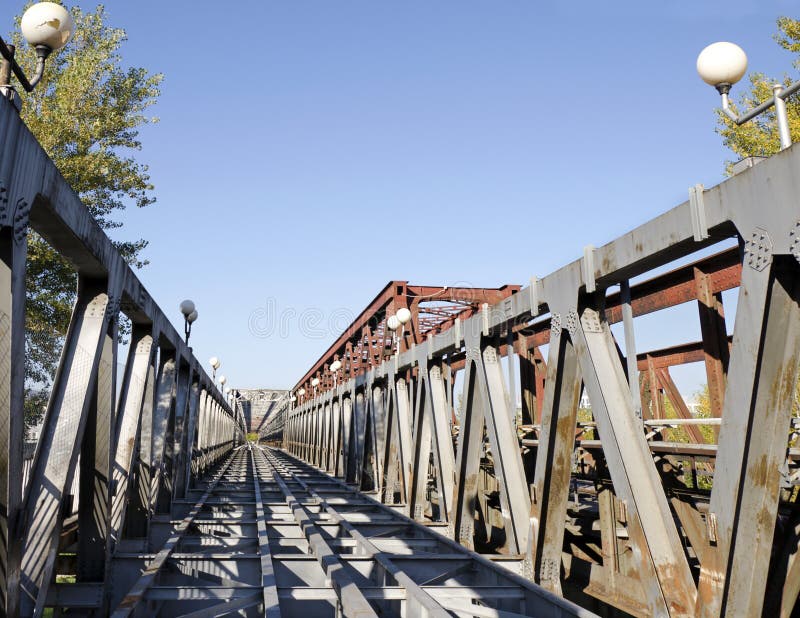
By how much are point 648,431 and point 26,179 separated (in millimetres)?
7812

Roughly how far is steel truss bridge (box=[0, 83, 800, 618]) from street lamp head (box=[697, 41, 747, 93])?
1172 millimetres

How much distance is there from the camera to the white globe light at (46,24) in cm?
528

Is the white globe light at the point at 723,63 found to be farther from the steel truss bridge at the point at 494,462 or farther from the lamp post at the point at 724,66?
the steel truss bridge at the point at 494,462

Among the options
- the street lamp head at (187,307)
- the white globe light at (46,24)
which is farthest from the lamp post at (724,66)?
the street lamp head at (187,307)

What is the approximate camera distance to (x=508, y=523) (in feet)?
26.7

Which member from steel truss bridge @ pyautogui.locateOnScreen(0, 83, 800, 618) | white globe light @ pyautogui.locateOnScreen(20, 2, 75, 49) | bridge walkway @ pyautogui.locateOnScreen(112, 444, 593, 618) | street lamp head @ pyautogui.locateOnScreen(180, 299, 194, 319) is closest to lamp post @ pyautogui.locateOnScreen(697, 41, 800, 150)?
steel truss bridge @ pyautogui.locateOnScreen(0, 83, 800, 618)

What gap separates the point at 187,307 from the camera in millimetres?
16578

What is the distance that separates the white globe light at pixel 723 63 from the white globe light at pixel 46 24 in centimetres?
525

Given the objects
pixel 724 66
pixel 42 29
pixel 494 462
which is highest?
pixel 42 29

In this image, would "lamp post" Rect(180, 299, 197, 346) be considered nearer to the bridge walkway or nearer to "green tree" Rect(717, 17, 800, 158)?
the bridge walkway

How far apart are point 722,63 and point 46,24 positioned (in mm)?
5472

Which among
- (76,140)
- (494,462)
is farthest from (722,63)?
(76,140)

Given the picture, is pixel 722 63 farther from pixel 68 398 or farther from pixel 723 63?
pixel 68 398

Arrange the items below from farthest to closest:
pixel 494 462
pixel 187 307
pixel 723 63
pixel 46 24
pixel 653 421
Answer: pixel 187 307 < pixel 494 462 < pixel 653 421 < pixel 723 63 < pixel 46 24
